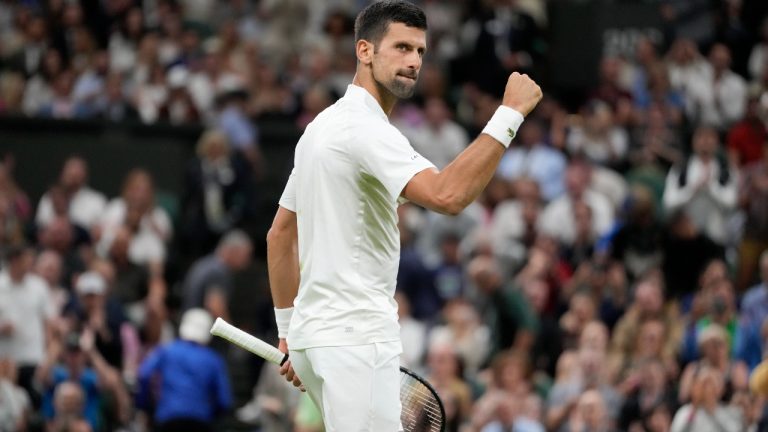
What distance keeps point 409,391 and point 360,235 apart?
94 cm

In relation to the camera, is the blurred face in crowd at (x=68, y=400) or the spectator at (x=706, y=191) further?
the spectator at (x=706, y=191)

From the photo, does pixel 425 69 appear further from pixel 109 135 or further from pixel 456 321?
pixel 456 321

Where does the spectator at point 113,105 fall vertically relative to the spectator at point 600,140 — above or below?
above

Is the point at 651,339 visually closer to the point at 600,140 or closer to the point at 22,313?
the point at 600,140

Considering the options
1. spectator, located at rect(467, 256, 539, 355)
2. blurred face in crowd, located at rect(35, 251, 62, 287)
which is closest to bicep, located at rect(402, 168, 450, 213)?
spectator, located at rect(467, 256, 539, 355)

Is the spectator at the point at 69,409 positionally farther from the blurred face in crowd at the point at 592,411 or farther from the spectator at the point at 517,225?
the spectator at the point at 517,225

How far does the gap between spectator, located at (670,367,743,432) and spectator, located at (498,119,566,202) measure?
15.7 ft

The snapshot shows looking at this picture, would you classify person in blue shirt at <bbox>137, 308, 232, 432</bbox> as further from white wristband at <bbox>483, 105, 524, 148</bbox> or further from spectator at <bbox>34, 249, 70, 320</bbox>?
white wristband at <bbox>483, 105, 524, 148</bbox>

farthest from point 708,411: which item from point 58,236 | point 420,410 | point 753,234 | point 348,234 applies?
point 58,236

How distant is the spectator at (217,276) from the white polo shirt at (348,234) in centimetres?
826

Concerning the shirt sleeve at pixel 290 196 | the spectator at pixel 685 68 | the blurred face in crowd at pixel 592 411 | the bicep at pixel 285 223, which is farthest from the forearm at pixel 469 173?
the spectator at pixel 685 68

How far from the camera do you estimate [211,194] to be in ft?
52.4

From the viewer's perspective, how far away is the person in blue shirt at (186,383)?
12906 mm

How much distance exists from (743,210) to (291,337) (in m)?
9.83
